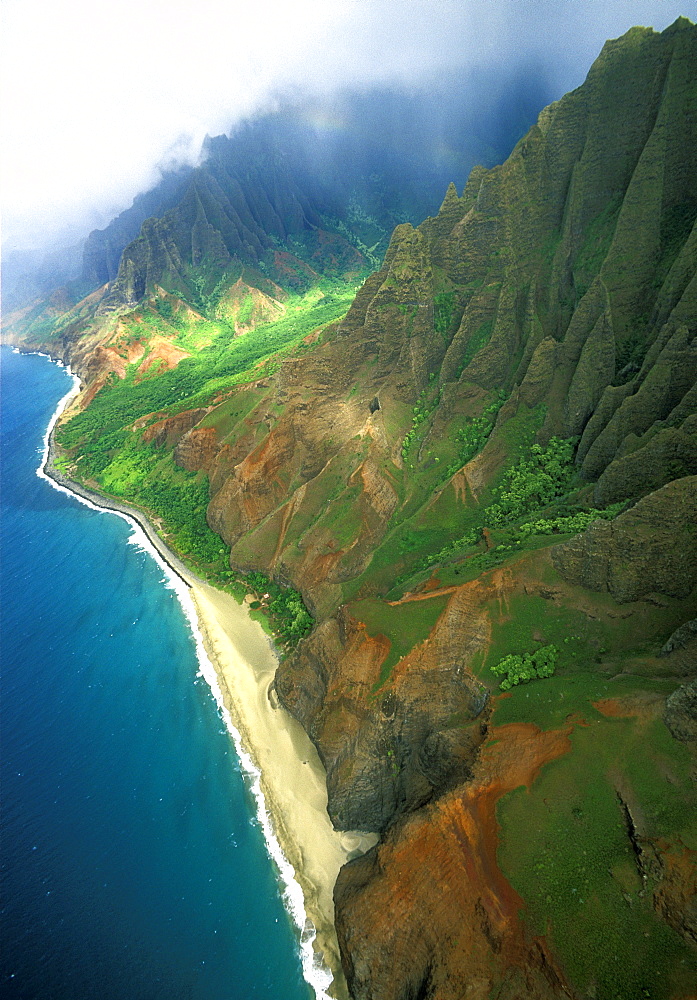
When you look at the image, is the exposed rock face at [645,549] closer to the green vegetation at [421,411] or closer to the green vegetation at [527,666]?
the green vegetation at [527,666]

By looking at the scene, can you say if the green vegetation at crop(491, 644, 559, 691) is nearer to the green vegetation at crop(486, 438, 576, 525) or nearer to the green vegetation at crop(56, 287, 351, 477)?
the green vegetation at crop(486, 438, 576, 525)

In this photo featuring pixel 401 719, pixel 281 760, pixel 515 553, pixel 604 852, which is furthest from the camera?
pixel 281 760

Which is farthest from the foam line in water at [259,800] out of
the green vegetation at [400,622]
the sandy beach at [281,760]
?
the green vegetation at [400,622]

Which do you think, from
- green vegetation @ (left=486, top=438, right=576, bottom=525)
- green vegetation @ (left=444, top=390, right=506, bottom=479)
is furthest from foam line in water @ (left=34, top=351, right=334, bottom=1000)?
green vegetation @ (left=444, top=390, right=506, bottom=479)

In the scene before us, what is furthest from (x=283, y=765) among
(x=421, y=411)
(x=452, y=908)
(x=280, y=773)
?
(x=421, y=411)

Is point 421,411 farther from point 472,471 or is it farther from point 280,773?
point 280,773

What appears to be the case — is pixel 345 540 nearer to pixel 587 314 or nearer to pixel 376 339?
pixel 376 339

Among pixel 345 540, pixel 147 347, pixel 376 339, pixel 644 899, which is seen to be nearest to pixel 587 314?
pixel 376 339
